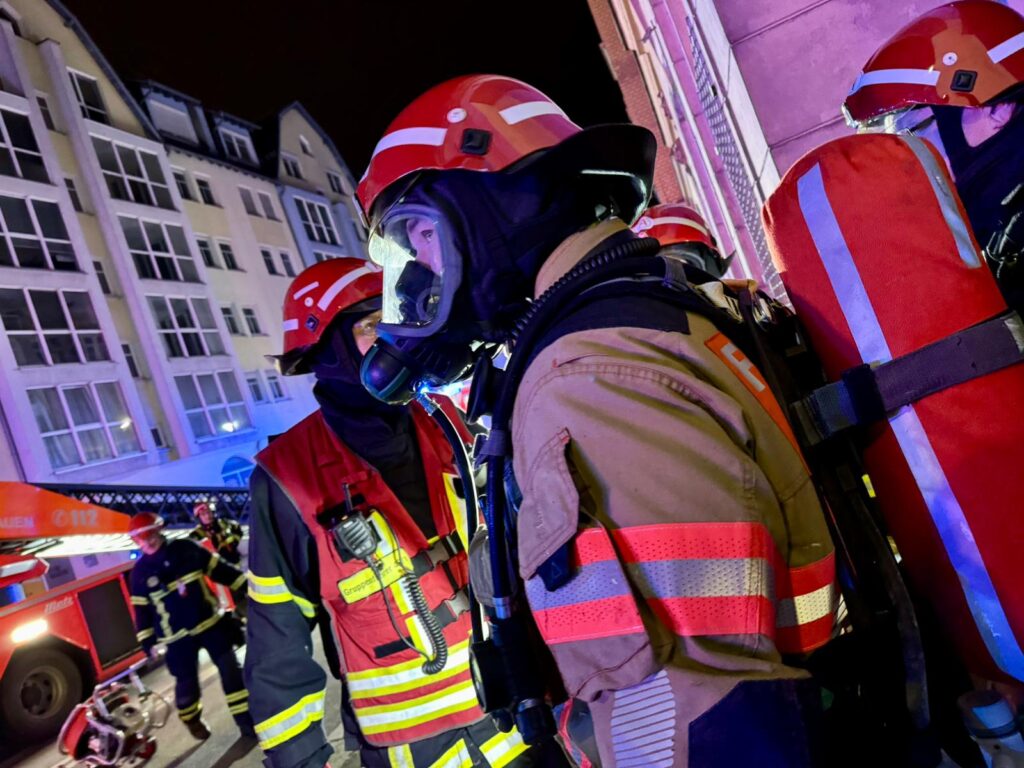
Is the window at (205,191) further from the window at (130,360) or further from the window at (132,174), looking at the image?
the window at (130,360)

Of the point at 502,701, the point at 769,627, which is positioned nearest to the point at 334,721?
the point at 502,701

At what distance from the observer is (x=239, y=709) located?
6.05 meters

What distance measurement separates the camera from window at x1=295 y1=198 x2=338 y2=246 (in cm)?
3073

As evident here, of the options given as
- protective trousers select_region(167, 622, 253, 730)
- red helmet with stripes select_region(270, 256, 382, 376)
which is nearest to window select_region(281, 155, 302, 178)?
protective trousers select_region(167, 622, 253, 730)

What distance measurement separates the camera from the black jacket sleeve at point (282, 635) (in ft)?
7.95

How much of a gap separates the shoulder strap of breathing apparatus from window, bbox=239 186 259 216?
29.2 meters

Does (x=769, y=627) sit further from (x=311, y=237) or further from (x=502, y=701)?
(x=311, y=237)

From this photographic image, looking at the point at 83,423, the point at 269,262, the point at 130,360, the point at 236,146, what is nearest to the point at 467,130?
the point at 83,423

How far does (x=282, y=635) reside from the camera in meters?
2.52

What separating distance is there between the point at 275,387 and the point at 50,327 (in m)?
8.35

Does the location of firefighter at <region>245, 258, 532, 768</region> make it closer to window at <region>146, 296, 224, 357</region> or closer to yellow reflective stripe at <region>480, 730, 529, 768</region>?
yellow reflective stripe at <region>480, 730, 529, 768</region>

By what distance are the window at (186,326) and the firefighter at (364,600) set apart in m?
21.1

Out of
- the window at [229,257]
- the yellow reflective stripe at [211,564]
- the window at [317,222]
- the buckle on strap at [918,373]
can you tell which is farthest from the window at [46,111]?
the buckle on strap at [918,373]

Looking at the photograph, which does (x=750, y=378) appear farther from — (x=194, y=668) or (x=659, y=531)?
(x=194, y=668)
